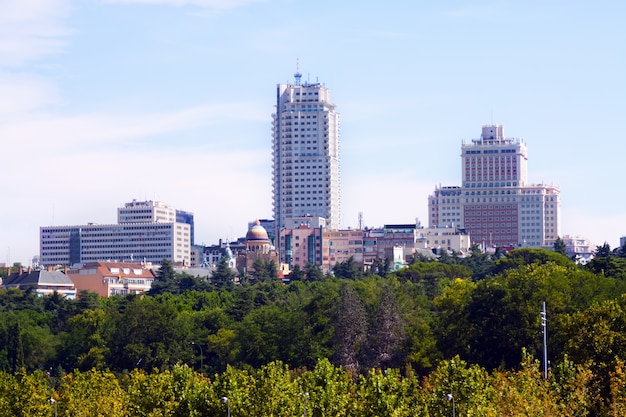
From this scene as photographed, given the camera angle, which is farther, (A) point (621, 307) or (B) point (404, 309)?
(B) point (404, 309)

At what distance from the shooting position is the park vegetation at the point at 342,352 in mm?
89938

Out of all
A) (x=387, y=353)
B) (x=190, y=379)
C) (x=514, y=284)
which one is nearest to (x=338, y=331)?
(x=387, y=353)

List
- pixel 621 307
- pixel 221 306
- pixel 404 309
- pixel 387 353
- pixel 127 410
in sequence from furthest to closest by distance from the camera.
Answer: pixel 221 306
pixel 404 309
pixel 387 353
pixel 621 307
pixel 127 410

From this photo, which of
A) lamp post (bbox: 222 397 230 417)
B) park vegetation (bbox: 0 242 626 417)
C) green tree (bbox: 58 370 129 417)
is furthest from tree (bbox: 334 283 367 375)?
lamp post (bbox: 222 397 230 417)

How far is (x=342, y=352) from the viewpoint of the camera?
140250 millimetres

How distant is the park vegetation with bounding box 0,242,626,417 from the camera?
295 feet

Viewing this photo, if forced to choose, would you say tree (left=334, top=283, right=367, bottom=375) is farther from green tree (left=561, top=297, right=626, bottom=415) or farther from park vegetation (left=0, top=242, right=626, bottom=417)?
green tree (left=561, top=297, right=626, bottom=415)

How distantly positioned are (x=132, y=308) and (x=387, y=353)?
33.4 metres

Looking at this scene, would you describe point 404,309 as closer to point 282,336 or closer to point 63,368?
point 282,336

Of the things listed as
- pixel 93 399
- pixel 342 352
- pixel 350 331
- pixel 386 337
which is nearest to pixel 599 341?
pixel 93 399

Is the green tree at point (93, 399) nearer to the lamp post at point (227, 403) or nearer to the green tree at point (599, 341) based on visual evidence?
the lamp post at point (227, 403)

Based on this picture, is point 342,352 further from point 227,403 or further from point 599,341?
point 227,403

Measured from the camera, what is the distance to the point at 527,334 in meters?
125

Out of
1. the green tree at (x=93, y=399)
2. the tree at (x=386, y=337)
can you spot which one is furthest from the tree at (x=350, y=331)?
the green tree at (x=93, y=399)
